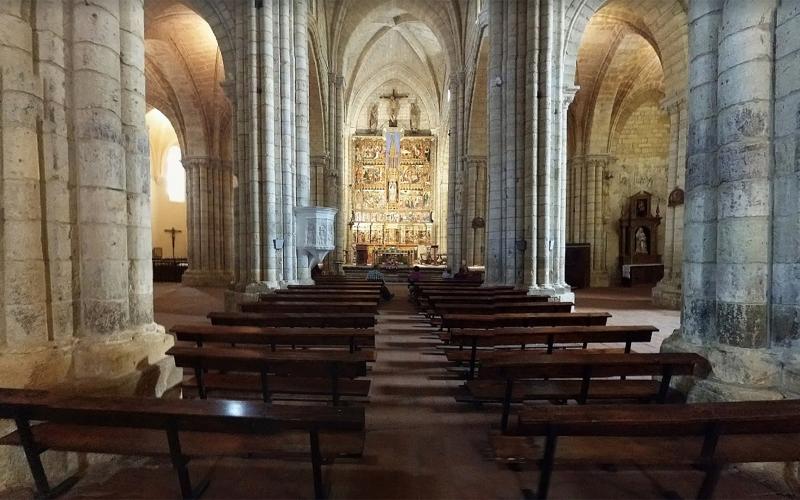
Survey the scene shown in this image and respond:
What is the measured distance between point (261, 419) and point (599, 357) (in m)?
2.60

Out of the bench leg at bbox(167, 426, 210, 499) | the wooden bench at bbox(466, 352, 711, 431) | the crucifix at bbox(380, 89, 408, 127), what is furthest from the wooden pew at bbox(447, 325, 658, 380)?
the crucifix at bbox(380, 89, 408, 127)

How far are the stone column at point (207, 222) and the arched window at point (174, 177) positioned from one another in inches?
485

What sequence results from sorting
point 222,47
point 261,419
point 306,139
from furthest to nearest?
point 306,139 < point 222,47 < point 261,419

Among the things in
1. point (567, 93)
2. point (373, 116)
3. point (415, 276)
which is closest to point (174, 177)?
point (373, 116)

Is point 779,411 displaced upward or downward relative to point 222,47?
downward

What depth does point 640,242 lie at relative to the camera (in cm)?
1958

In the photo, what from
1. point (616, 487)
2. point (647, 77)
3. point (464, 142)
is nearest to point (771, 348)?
point (616, 487)

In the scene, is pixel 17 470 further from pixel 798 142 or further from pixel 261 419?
pixel 798 142

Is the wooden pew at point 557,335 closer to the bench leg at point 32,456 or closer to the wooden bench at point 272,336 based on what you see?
the wooden bench at point 272,336

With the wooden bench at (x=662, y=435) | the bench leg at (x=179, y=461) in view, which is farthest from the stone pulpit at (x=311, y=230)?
the wooden bench at (x=662, y=435)

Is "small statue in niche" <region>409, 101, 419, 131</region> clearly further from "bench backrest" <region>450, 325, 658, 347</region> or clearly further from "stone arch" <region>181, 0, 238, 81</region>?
"bench backrest" <region>450, 325, 658, 347</region>

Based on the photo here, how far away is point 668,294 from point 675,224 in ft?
7.46

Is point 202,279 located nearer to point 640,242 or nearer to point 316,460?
point 316,460

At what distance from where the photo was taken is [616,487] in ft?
8.93
